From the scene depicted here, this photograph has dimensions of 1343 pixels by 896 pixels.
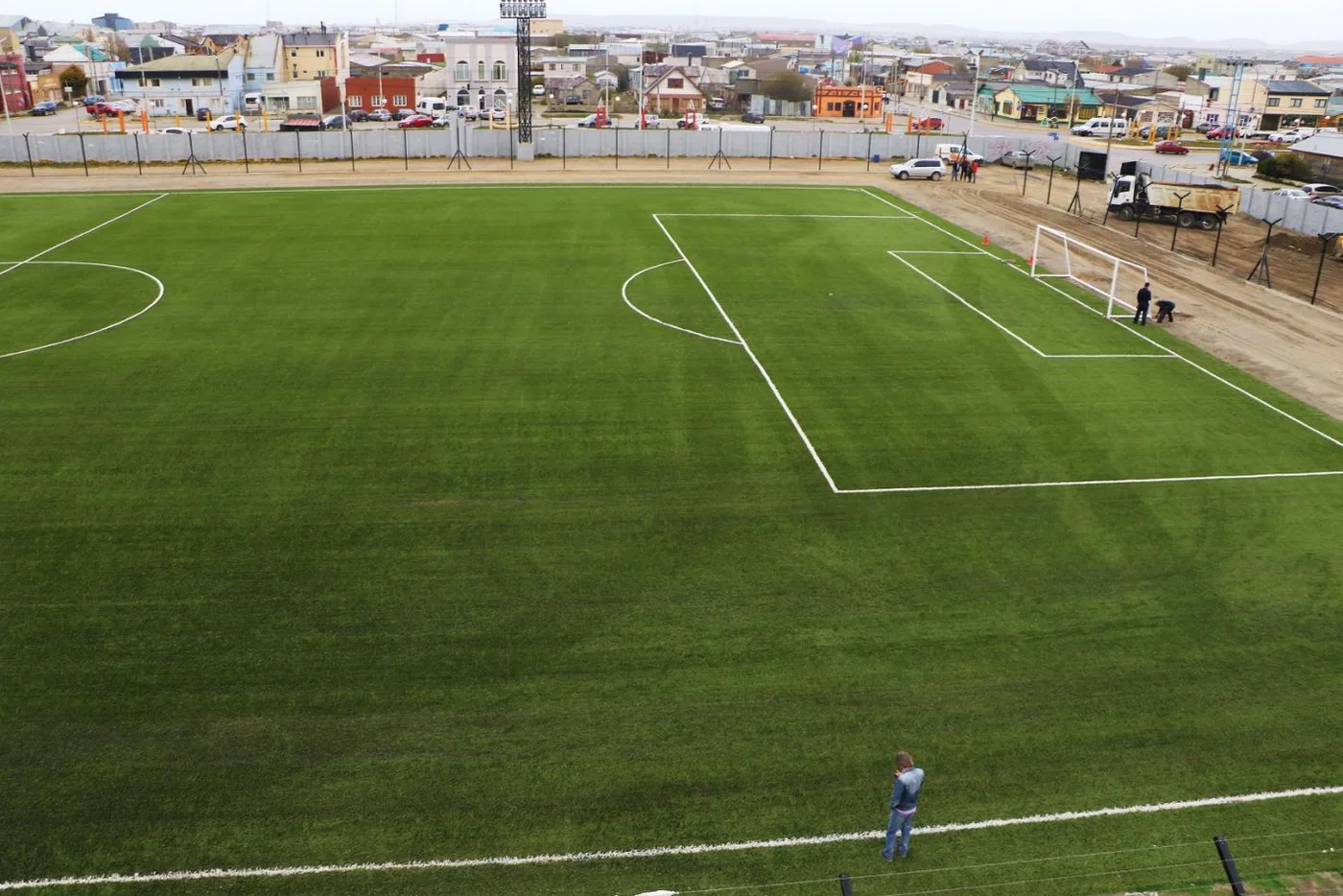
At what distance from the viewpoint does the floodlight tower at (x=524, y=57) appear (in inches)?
3120

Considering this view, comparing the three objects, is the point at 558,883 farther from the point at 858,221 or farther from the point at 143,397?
the point at 858,221

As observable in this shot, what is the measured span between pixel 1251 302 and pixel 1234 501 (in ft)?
70.9

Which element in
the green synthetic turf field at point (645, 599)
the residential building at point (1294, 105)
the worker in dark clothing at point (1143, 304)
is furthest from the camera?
the residential building at point (1294, 105)

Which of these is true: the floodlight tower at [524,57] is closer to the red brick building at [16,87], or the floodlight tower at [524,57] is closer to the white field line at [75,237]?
the white field line at [75,237]

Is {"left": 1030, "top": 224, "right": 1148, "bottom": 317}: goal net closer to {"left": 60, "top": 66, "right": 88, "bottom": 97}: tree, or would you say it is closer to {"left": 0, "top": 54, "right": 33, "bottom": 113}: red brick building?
{"left": 0, "top": 54, "right": 33, "bottom": 113}: red brick building

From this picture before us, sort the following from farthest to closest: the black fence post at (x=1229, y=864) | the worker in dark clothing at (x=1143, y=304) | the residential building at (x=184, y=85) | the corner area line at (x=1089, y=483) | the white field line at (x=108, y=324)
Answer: the residential building at (x=184, y=85)
the worker in dark clothing at (x=1143, y=304)
the white field line at (x=108, y=324)
the corner area line at (x=1089, y=483)
the black fence post at (x=1229, y=864)

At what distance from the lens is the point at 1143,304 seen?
119 feet

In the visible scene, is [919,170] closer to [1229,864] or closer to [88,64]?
[1229,864]

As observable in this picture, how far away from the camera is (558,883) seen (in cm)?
1235

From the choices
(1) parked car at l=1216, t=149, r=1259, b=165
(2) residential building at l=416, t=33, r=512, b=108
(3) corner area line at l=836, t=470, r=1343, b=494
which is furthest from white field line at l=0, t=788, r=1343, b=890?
(2) residential building at l=416, t=33, r=512, b=108

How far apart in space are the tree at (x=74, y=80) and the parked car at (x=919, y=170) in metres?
125

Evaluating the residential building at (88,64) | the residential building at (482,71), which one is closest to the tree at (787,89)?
the residential building at (482,71)

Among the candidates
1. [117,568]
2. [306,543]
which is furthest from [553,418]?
[117,568]

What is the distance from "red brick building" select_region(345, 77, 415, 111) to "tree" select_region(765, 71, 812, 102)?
176 ft
